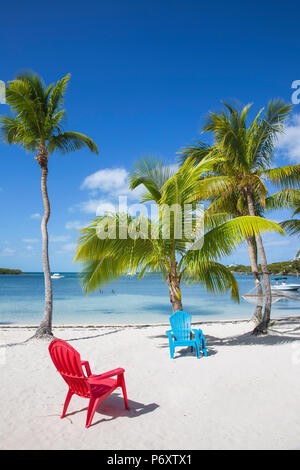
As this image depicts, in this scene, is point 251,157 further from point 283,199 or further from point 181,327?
point 181,327

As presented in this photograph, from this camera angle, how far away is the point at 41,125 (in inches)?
366

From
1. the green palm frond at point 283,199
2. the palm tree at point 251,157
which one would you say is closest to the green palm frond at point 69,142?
the palm tree at point 251,157

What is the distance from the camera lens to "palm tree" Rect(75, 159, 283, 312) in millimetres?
7207

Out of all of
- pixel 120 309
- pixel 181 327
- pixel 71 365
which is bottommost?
pixel 120 309

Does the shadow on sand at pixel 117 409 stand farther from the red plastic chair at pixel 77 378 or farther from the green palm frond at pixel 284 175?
the green palm frond at pixel 284 175

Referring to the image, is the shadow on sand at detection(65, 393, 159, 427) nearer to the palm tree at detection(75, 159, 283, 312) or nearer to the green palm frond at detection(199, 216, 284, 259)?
the palm tree at detection(75, 159, 283, 312)

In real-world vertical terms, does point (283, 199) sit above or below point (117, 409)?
above

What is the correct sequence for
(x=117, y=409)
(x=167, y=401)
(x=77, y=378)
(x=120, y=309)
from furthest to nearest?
1. (x=120, y=309)
2. (x=167, y=401)
3. (x=117, y=409)
4. (x=77, y=378)

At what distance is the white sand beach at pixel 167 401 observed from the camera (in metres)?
3.12

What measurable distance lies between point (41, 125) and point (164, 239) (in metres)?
5.24

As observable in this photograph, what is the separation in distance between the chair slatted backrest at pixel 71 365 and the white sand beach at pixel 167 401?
383mm

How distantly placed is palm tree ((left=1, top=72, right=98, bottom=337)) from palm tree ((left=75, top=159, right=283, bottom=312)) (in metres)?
2.22

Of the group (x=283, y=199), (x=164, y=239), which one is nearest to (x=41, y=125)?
(x=164, y=239)
